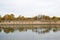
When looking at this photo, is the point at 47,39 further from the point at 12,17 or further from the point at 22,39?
the point at 12,17

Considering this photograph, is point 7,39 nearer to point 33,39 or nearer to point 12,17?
point 33,39

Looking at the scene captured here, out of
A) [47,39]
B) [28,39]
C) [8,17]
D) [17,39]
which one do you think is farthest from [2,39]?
[8,17]

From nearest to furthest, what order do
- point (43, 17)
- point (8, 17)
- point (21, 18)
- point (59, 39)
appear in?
1. point (59, 39)
2. point (8, 17)
3. point (21, 18)
4. point (43, 17)

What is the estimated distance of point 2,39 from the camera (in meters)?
12.3

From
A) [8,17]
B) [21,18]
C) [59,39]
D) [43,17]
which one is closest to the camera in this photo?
[59,39]

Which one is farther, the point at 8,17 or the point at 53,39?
the point at 8,17

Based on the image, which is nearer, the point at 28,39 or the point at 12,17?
the point at 28,39

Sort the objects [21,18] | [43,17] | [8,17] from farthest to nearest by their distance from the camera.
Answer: [43,17], [21,18], [8,17]

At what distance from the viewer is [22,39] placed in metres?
11.9

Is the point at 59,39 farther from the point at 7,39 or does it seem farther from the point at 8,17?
the point at 8,17

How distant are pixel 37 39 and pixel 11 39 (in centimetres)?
193

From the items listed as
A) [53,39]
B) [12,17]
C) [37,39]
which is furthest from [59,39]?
[12,17]

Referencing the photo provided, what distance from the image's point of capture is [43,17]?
42594mm

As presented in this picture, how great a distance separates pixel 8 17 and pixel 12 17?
35.8 inches
